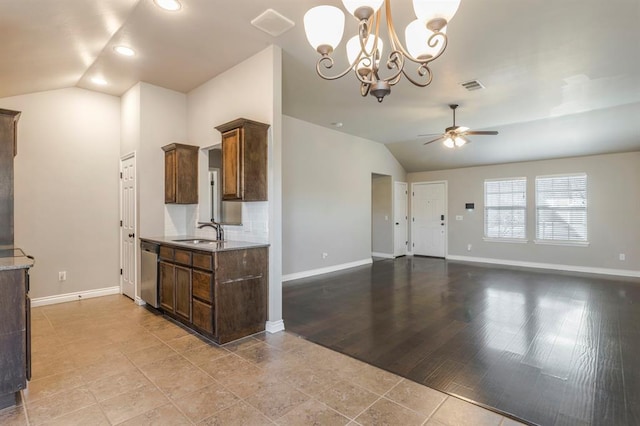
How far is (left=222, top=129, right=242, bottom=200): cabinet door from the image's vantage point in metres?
3.23

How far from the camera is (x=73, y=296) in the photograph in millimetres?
4387

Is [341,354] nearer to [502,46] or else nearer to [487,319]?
[487,319]

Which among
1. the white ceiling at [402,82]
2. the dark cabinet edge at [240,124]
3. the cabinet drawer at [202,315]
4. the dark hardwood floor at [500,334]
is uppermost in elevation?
A: the white ceiling at [402,82]

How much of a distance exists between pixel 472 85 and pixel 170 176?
13.6 ft

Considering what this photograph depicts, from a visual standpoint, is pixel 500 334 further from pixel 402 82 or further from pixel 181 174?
pixel 181 174

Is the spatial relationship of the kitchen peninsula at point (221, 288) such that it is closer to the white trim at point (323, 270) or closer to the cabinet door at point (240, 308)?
the cabinet door at point (240, 308)

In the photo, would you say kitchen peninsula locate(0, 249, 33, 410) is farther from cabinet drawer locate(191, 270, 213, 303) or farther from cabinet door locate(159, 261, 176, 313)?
cabinet door locate(159, 261, 176, 313)

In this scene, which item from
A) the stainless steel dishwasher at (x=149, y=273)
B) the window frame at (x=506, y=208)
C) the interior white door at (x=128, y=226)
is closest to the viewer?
the stainless steel dishwasher at (x=149, y=273)

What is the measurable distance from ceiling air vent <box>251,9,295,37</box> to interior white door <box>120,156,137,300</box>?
8.50 ft

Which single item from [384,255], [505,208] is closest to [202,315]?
[384,255]

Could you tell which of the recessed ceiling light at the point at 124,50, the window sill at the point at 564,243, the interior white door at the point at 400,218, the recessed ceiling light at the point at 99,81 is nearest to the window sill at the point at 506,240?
the window sill at the point at 564,243

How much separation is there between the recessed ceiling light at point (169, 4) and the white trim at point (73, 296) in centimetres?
384

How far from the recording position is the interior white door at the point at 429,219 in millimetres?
8734

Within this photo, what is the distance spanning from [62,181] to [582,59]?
640 centimetres
